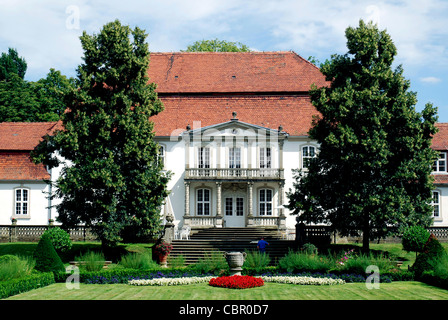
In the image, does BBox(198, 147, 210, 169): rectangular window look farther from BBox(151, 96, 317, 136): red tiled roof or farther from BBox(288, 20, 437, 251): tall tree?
BBox(288, 20, 437, 251): tall tree

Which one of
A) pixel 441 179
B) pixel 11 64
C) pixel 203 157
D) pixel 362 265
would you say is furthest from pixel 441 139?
pixel 11 64

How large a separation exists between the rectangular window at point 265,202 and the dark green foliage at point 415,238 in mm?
12644

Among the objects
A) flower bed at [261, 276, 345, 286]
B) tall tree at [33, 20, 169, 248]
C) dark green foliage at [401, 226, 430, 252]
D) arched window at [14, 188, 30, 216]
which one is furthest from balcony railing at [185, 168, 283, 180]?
flower bed at [261, 276, 345, 286]

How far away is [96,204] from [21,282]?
881 cm

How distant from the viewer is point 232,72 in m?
41.1

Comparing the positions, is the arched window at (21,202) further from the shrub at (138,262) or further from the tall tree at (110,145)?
the shrub at (138,262)

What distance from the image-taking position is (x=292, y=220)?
122ft

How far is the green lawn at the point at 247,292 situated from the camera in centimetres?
1805

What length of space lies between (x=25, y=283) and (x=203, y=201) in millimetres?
19369

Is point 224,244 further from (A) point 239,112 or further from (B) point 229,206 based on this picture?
(A) point 239,112

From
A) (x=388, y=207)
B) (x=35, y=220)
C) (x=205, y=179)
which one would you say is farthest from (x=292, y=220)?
(x=35, y=220)

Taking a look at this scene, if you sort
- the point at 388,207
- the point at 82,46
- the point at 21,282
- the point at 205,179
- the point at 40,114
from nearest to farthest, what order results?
the point at 21,282 < the point at 388,207 < the point at 82,46 < the point at 205,179 < the point at 40,114

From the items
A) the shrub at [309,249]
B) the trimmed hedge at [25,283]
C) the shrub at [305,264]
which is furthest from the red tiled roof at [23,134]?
the shrub at [305,264]
